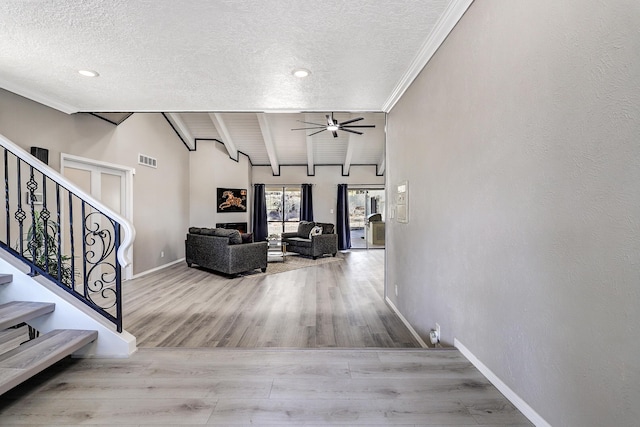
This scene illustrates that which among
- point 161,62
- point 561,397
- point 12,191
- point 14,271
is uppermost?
point 161,62

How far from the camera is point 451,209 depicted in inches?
86.5

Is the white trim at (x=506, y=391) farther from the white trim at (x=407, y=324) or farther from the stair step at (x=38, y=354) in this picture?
the stair step at (x=38, y=354)

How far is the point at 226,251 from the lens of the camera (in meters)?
5.54

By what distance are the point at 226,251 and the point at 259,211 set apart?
4.29 metres

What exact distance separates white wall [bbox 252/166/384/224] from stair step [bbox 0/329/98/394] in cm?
808

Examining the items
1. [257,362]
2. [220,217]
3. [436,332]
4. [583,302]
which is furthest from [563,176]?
[220,217]

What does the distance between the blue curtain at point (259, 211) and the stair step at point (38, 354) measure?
303 inches

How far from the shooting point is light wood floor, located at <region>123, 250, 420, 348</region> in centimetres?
297

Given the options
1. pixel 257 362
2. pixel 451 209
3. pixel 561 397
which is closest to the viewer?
pixel 561 397

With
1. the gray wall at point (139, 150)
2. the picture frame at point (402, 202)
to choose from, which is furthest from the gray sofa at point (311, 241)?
the picture frame at point (402, 202)

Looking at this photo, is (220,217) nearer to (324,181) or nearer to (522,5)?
(324,181)

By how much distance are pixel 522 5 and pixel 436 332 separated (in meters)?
2.22

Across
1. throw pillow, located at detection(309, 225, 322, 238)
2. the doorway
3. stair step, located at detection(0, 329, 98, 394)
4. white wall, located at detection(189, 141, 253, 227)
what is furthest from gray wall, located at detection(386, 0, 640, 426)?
the doorway

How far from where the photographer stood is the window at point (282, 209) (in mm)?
10195
